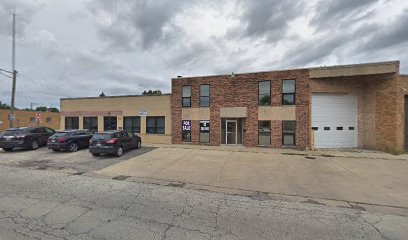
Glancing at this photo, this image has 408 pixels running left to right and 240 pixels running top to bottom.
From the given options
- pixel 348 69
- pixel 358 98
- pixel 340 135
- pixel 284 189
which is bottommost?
pixel 284 189

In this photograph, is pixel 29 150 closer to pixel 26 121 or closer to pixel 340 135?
pixel 340 135

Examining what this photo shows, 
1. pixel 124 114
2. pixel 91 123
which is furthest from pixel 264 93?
pixel 91 123

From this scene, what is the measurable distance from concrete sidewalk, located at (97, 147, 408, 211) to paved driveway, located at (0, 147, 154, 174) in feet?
3.16

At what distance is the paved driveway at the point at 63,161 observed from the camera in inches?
378

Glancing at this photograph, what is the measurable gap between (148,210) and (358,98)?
16.9 m

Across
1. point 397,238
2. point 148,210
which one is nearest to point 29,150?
point 148,210

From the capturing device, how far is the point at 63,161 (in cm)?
1091

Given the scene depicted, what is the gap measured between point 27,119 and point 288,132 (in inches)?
1568

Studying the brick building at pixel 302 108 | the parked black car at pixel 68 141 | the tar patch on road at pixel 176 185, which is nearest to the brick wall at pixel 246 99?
the brick building at pixel 302 108

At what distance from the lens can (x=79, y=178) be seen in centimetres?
773

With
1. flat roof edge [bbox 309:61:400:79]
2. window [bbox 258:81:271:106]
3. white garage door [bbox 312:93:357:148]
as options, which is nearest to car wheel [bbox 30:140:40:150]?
window [bbox 258:81:271:106]

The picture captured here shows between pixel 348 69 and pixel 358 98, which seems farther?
pixel 358 98

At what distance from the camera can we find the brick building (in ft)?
44.8

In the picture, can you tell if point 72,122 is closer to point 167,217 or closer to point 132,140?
point 132,140
